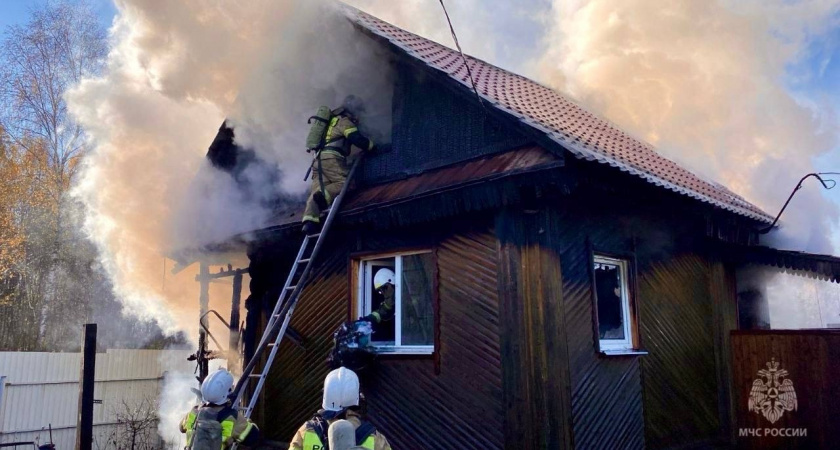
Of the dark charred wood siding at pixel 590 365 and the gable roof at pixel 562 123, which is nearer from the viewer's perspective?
the dark charred wood siding at pixel 590 365

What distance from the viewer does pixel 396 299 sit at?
679 centimetres

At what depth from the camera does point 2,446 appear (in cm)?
1067

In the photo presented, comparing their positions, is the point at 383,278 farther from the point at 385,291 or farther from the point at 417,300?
the point at 417,300

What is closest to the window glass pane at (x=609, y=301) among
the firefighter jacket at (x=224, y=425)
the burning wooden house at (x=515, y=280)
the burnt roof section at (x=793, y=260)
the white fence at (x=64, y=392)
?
the burning wooden house at (x=515, y=280)

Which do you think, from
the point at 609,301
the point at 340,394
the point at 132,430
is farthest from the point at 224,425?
the point at 132,430

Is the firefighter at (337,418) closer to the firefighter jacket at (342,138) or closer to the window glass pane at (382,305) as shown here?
the window glass pane at (382,305)

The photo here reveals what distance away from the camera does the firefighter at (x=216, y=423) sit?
4.25 m

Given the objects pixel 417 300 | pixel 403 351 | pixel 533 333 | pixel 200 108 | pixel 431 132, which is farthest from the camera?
pixel 200 108

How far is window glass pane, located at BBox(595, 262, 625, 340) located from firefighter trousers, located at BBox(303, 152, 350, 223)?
10.3 feet

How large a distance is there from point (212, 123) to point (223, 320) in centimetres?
339

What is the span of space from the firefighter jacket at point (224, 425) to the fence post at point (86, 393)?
314 cm

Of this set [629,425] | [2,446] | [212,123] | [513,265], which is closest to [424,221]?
[513,265]

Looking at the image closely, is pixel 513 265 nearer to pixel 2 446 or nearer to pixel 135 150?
pixel 135 150

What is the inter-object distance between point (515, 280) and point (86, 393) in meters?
4.96
